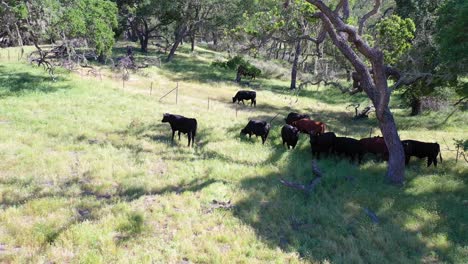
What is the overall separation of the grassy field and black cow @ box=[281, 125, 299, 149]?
1.67 ft

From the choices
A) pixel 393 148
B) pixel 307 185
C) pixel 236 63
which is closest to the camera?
pixel 307 185

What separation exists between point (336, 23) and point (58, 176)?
10.6 metres

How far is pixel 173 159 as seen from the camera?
585 inches

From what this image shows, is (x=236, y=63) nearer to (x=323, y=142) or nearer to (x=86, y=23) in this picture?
(x=86, y=23)

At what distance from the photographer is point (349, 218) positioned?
10.8 m

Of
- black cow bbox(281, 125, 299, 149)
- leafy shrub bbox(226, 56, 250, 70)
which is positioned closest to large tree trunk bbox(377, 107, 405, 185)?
black cow bbox(281, 125, 299, 149)

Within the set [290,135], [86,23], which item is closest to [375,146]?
[290,135]

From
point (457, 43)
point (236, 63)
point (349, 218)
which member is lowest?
point (349, 218)

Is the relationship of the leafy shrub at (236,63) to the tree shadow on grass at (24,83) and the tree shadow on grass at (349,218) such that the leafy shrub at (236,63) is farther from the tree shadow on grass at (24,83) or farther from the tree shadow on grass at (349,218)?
the tree shadow on grass at (349,218)

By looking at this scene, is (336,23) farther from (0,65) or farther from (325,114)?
(0,65)

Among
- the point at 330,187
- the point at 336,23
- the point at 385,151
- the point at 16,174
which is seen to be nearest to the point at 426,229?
the point at 330,187

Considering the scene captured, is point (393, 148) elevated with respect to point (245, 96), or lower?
elevated

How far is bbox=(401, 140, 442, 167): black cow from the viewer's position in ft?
51.2

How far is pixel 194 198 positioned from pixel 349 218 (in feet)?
14.8
